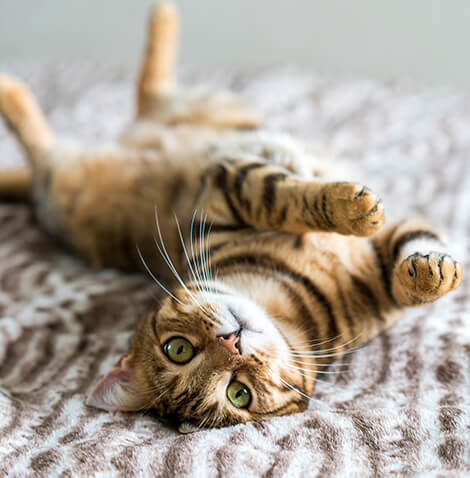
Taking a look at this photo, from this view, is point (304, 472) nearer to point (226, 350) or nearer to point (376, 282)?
point (226, 350)

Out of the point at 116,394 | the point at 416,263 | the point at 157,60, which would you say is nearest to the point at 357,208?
the point at 416,263

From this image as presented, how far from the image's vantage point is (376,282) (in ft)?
3.86

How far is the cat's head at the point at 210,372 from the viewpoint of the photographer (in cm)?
97

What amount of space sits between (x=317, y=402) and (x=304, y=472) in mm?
240

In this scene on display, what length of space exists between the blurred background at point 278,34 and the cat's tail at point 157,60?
620 millimetres

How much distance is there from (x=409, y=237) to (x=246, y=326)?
17.2 inches

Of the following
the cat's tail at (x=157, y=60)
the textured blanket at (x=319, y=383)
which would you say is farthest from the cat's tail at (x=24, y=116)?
the cat's tail at (x=157, y=60)

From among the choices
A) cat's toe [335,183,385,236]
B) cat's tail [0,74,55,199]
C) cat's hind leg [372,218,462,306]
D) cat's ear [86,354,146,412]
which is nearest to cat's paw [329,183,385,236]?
cat's toe [335,183,385,236]

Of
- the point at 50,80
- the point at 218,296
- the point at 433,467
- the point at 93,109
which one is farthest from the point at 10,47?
the point at 433,467

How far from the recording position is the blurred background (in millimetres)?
2629

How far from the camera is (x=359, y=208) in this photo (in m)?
0.99

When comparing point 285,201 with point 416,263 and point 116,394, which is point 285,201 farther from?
point 116,394

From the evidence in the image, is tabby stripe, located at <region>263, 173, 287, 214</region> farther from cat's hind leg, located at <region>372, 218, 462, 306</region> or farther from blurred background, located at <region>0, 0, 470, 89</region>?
blurred background, located at <region>0, 0, 470, 89</region>

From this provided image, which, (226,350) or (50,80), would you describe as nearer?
(226,350)
